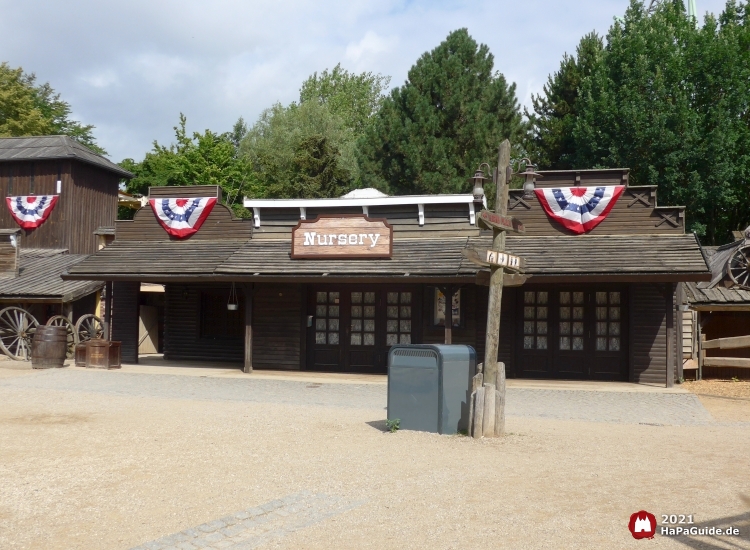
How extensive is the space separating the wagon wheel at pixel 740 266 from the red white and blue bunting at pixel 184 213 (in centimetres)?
1365

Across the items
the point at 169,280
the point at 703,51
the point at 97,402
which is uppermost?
the point at 703,51

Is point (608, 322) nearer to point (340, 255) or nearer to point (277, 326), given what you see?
point (340, 255)

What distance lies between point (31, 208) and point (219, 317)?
1026cm

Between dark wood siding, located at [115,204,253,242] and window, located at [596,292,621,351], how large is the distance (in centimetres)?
940

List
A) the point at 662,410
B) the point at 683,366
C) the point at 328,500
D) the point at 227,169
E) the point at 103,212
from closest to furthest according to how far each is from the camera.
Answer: the point at 328,500 → the point at 662,410 → the point at 683,366 → the point at 103,212 → the point at 227,169

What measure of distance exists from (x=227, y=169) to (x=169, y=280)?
25.3m

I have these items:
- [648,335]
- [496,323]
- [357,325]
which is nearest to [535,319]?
[648,335]

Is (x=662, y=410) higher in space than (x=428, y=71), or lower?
lower

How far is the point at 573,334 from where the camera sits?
18297 millimetres

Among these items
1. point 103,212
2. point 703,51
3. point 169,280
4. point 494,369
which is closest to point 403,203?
point 169,280

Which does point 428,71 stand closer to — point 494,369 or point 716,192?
point 716,192

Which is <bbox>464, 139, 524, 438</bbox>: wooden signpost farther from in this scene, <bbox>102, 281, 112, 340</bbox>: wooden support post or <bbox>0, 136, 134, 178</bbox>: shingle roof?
<bbox>0, 136, 134, 178</bbox>: shingle roof

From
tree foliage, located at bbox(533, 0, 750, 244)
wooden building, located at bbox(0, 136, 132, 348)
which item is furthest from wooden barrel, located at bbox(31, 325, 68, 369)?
tree foliage, located at bbox(533, 0, 750, 244)

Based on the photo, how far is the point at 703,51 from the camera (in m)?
30.8
